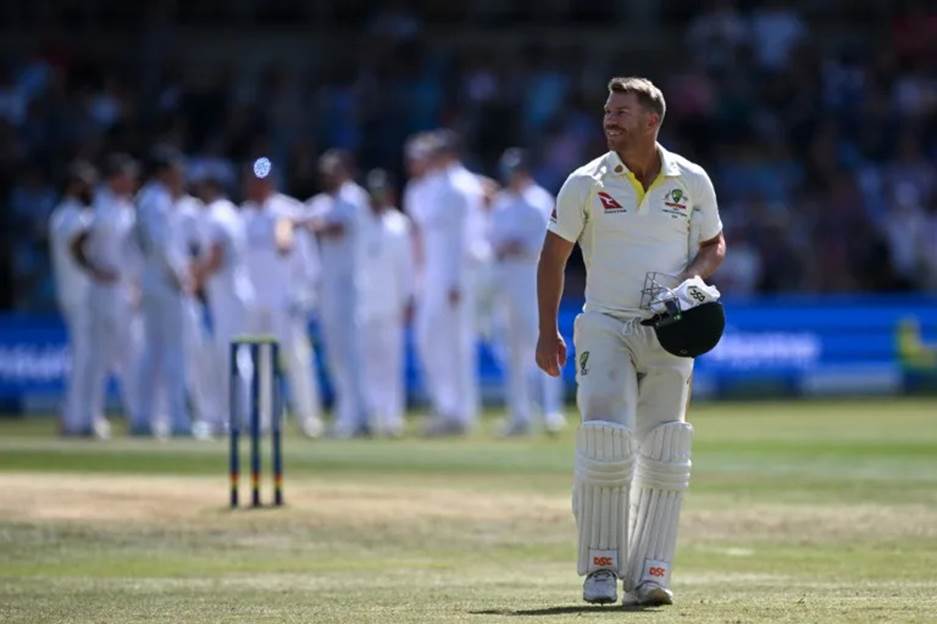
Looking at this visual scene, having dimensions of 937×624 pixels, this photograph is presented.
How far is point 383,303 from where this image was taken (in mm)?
24719

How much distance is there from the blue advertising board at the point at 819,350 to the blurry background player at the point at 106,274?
22.5ft

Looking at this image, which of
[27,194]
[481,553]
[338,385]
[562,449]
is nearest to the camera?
[481,553]

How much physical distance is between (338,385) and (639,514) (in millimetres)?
14058

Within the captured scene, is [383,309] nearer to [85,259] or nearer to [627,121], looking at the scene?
[85,259]

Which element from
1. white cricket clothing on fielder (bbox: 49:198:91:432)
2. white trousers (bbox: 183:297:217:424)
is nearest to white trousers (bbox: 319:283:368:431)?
white trousers (bbox: 183:297:217:424)

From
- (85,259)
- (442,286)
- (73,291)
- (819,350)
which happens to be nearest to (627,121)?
(442,286)

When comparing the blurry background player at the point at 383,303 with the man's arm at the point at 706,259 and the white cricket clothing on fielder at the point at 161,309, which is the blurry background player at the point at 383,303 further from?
the man's arm at the point at 706,259

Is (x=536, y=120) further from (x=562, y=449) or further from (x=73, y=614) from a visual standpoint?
(x=73, y=614)

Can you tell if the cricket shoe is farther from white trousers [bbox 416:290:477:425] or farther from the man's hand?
white trousers [bbox 416:290:477:425]

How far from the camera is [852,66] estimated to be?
3559 centimetres

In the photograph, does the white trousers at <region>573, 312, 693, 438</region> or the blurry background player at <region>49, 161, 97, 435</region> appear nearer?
the white trousers at <region>573, 312, 693, 438</region>

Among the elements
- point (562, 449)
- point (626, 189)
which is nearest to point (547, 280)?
point (626, 189)

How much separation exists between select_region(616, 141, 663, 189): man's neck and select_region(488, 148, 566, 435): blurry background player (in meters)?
13.0

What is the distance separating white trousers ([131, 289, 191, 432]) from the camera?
23.9 meters
